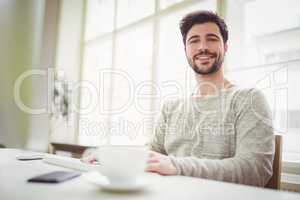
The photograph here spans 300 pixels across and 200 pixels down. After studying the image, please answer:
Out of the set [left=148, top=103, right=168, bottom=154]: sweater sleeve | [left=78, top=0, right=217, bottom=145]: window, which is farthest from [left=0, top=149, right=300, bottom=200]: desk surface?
[left=78, top=0, right=217, bottom=145]: window

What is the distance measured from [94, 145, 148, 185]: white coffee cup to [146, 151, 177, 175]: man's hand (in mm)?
182

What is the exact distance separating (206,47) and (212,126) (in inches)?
15.7

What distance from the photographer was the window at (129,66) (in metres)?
2.42

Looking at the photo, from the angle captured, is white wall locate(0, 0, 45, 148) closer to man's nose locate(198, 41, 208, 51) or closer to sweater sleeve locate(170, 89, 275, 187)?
man's nose locate(198, 41, 208, 51)

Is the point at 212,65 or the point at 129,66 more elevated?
the point at 129,66

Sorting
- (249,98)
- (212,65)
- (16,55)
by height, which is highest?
(16,55)

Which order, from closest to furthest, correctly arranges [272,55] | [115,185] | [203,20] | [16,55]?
[115,185] → [203,20] → [272,55] → [16,55]

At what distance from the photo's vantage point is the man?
2.67 ft

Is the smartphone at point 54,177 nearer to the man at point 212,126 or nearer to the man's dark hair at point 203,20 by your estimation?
the man at point 212,126

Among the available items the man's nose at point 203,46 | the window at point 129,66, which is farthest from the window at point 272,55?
the man's nose at point 203,46

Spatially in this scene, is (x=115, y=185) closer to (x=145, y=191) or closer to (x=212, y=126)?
(x=145, y=191)

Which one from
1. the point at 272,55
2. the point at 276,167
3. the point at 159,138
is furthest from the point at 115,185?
the point at 272,55

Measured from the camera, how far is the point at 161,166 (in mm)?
691

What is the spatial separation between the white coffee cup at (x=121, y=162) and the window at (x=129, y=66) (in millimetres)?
1716
